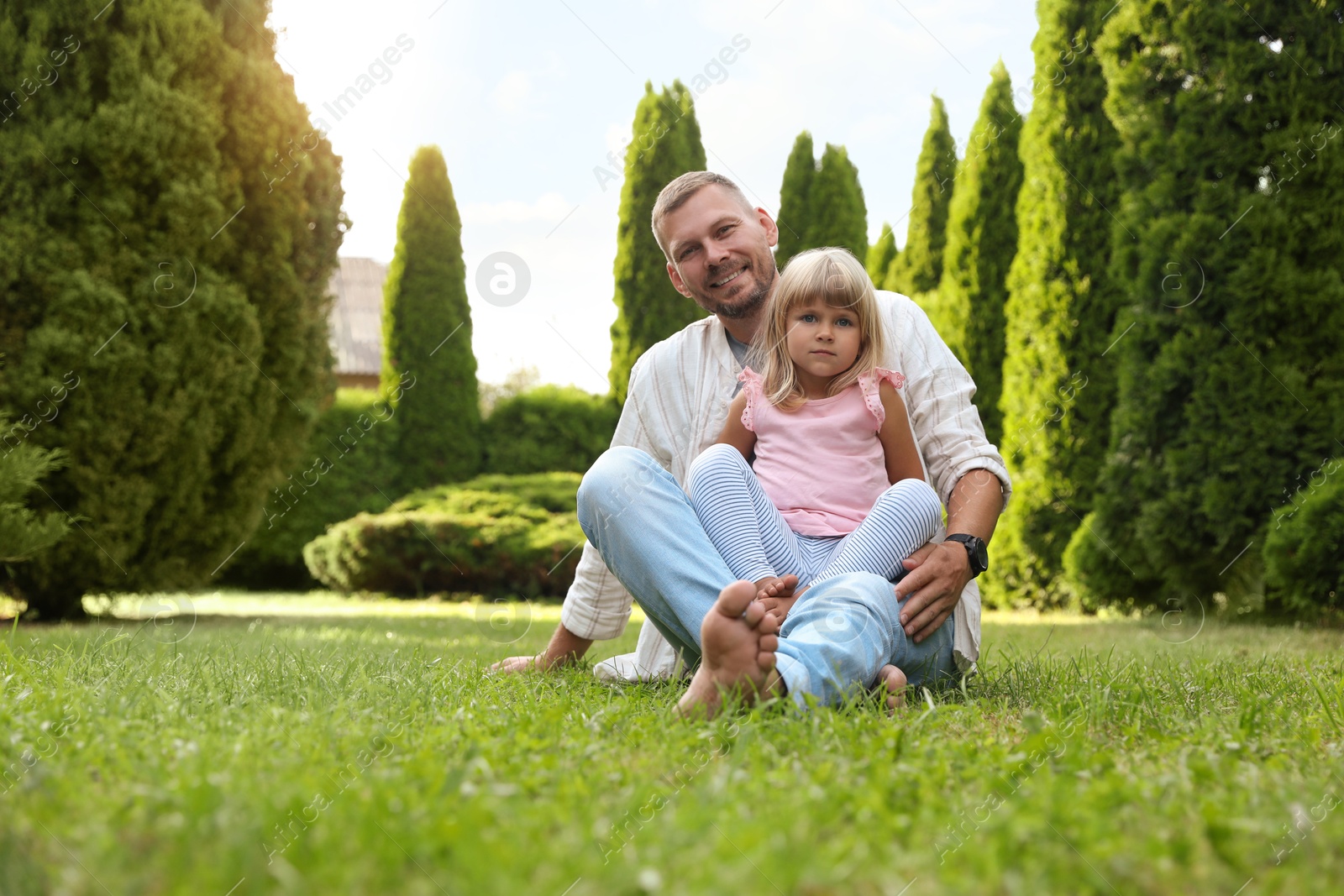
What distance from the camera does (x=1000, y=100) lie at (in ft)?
30.7

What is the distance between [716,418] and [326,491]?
9644 mm

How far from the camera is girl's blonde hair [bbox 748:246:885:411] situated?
2.65m

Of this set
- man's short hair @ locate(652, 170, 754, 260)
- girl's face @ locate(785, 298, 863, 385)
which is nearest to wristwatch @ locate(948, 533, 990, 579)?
girl's face @ locate(785, 298, 863, 385)

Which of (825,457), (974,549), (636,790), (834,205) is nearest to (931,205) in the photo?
(834,205)

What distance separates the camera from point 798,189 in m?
12.2

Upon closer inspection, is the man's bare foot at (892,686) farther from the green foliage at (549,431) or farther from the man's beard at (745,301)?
the green foliage at (549,431)

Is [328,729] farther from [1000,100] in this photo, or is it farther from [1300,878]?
[1000,100]

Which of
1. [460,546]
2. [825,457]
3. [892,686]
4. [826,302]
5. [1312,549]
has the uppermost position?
[826,302]

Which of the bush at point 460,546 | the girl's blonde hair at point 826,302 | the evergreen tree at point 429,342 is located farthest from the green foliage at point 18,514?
the evergreen tree at point 429,342

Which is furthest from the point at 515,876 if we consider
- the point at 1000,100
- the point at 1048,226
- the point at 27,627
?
the point at 1000,100

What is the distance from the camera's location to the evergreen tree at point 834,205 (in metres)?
12.0

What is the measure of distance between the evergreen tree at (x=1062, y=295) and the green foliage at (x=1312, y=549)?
7.91ft

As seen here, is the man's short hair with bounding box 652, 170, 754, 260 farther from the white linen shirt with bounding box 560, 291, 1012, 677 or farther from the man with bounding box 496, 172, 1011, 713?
the white linen shirt with bounding box 560, 291, 1012, 677

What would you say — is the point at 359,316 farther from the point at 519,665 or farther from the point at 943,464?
the point at 943,464
